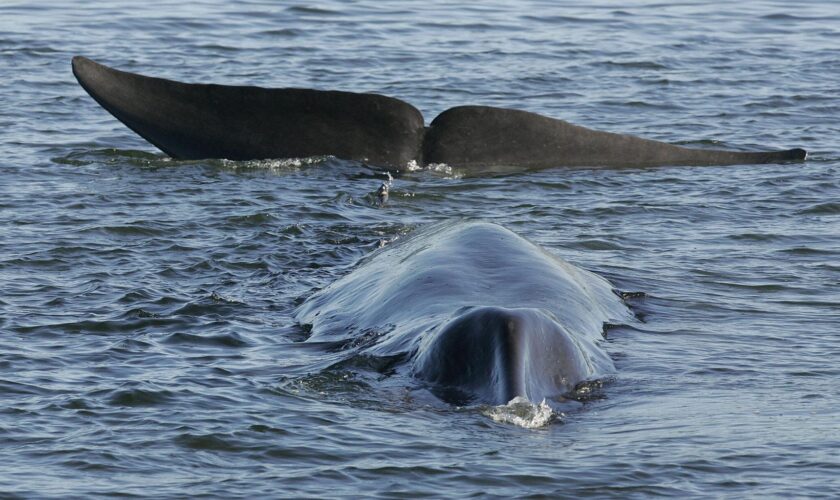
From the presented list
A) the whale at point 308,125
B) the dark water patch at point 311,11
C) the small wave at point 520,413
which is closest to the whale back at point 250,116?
the whale at point 308,125

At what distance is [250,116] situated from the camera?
38.8 feet

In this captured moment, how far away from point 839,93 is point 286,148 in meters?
9.04

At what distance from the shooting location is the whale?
38.4ft

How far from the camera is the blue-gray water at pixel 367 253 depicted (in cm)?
622

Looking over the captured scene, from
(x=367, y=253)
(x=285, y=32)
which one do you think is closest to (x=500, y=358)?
(x=367, y=253)

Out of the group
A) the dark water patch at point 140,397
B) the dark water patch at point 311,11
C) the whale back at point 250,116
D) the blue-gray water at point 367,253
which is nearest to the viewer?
the blue-gray water at point 367,253

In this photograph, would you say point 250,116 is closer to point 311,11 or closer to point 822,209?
point 822,209

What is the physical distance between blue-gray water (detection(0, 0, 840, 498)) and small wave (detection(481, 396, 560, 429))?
51 mm

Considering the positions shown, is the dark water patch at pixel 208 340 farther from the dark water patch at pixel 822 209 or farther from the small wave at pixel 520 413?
the dark water patch at pixel 822 209

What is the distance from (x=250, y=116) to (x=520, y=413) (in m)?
5.99

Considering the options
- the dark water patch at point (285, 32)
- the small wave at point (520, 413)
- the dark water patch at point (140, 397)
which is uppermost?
the dark water patch at point (285, 32)

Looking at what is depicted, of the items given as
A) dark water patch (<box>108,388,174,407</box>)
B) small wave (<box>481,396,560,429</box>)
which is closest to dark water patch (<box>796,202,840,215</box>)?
small wave (<box>481,396,560,429</box>)

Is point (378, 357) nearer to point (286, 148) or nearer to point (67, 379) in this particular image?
point (67, 379)

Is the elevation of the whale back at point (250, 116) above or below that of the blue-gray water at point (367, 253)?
above
